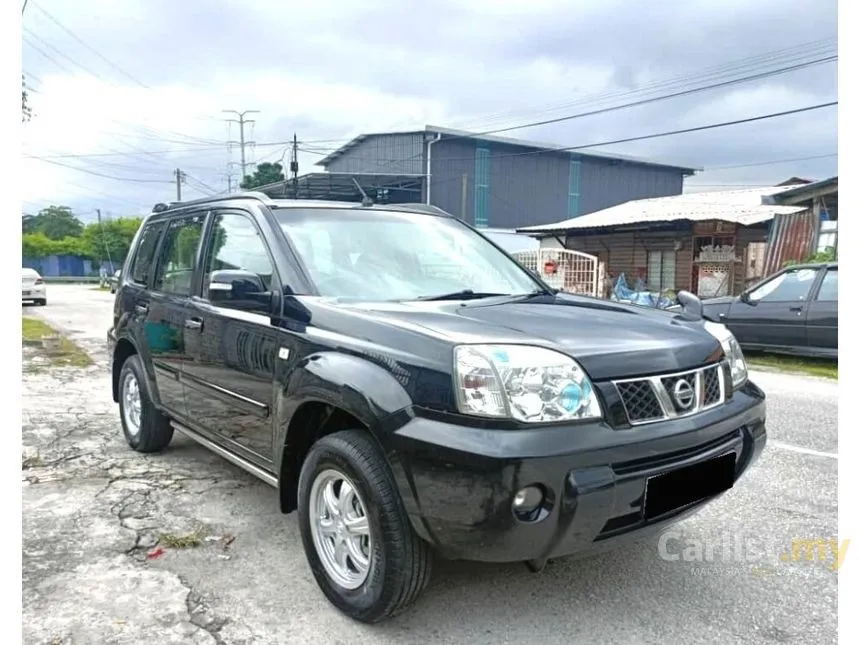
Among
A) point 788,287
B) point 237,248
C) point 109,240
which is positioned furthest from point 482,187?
point 237,248

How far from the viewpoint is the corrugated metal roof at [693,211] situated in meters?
19.0

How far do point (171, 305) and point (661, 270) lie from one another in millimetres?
21196

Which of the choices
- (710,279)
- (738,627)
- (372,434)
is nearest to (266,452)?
(372,434)

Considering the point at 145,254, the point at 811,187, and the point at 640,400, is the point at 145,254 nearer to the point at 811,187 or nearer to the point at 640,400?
the point at 640,400

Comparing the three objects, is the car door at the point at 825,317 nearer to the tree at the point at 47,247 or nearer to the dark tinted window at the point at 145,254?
the dark tinted window at the point at 145,254

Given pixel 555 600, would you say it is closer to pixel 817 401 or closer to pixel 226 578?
pixel 226 578

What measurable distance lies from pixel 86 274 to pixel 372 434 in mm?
68512

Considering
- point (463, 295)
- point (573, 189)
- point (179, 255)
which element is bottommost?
point (463, 295)

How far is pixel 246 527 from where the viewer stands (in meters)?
3.70

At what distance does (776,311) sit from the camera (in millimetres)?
9969

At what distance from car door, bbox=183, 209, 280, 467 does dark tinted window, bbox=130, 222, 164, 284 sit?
3.51ft

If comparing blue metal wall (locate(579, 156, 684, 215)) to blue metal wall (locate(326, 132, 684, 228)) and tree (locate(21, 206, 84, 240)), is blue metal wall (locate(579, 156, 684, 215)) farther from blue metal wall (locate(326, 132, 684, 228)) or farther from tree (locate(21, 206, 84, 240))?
tree (locate(21, 206, 84, 240))

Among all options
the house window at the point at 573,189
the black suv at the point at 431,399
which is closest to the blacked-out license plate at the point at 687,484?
the black suv at the point at 431,399

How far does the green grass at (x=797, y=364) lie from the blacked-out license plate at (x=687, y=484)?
740 cm
